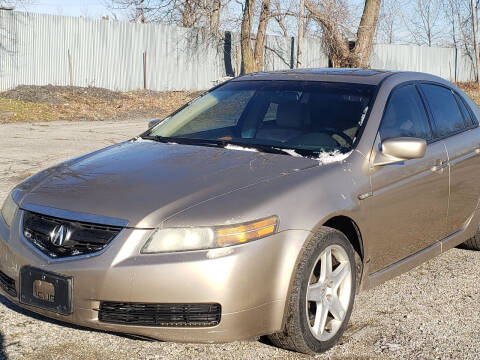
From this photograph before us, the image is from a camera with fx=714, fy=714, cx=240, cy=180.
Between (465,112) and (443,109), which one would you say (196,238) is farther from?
(465,112)

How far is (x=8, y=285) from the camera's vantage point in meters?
3.87

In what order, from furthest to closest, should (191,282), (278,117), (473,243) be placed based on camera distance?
(473,243) → (278,117) → (191,282)

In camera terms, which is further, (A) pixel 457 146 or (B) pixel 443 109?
(B) pixel 443 109

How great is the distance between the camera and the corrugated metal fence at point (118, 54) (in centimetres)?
2344

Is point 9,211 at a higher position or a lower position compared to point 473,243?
higher

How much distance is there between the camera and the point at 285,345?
378cm

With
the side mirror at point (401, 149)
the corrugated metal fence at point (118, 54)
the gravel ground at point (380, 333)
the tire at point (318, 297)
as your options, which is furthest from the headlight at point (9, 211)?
the corrugated metal fence at point (118, 54)

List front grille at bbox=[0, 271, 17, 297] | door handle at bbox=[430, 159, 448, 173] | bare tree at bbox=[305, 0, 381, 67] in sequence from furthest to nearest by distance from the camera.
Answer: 1. bare tree at bbox=[305, 0, 381, 67]
2. door handle at bbox=[430, 159, 448, 173]
3. front grille at bbox=[0, 271, 17, 297]

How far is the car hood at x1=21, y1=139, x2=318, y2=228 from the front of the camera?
361cm

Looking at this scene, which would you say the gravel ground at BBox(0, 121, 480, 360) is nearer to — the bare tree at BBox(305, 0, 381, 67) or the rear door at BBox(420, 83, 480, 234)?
the rear door at BBox(420, 83, 480, 234)

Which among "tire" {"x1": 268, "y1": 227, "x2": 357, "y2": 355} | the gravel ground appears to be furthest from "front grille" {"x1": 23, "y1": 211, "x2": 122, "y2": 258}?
"tire" {"x1": 268, "y1": 227, "x2": 357, "y2": 355}

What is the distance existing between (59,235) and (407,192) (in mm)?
2258

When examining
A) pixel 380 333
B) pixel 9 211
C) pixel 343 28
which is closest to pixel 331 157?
pixel 380 333

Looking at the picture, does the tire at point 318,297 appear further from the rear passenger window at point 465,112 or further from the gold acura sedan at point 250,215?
the rear passenger window at point 465,112
